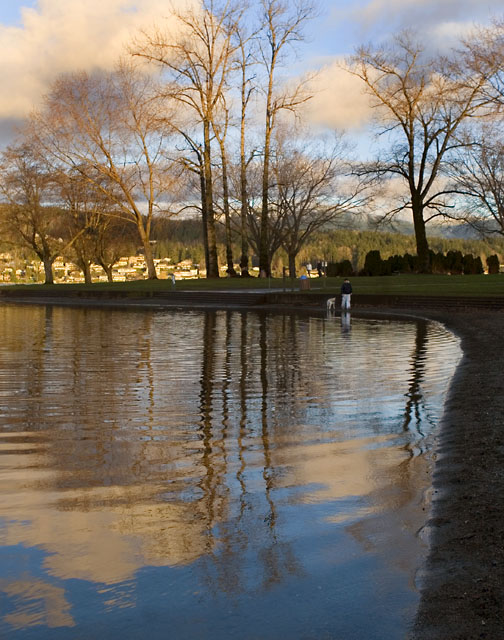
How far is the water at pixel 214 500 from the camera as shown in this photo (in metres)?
4.17

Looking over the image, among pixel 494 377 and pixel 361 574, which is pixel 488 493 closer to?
pixel 361 574

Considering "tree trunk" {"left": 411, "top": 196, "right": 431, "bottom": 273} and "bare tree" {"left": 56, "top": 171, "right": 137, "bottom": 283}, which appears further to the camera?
"bare tree" {"left": 56, "top": 171, "right": 137, "bottom": 283}

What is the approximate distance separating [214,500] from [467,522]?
1.95 m

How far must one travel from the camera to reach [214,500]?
20.1 ft

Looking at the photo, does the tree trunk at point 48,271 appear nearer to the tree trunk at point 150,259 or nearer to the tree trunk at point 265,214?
the tree trunk at point 150,259

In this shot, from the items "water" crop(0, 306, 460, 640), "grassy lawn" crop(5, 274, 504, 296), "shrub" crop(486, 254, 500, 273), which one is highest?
"shrub" crop(486, 254, 500, 273)

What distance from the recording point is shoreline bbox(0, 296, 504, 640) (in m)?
3.97

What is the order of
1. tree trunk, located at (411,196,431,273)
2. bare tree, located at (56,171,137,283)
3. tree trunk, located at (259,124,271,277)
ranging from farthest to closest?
1. bare tree, located at (56,171,137,283)
2. tree trunk, located at (411,196,431,273)
3. tree trunk, located at (259,124,271,277)

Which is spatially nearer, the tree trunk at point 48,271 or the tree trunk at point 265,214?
the tree trunk at point 265,214

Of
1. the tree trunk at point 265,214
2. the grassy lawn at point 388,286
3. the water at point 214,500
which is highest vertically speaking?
the tree trunk at point 265,214

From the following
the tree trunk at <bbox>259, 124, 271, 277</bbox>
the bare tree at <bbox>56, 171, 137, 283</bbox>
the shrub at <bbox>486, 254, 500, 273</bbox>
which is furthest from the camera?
the bare tree at <bbox>56, 171, 137, 283</bbox>

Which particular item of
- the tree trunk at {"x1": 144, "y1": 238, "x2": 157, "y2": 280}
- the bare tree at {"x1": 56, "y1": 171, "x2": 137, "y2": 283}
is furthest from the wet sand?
the bare tree at {"x1": 56, "y1": 171, "x2": 137, "y2": 283}

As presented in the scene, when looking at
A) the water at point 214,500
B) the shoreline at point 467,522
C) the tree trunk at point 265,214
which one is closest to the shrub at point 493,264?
the tree trunk at point 265,214

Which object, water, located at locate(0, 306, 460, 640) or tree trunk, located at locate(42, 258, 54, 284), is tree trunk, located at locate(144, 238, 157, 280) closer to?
tree trunk, located at locate(42, 258, 54, 284)
